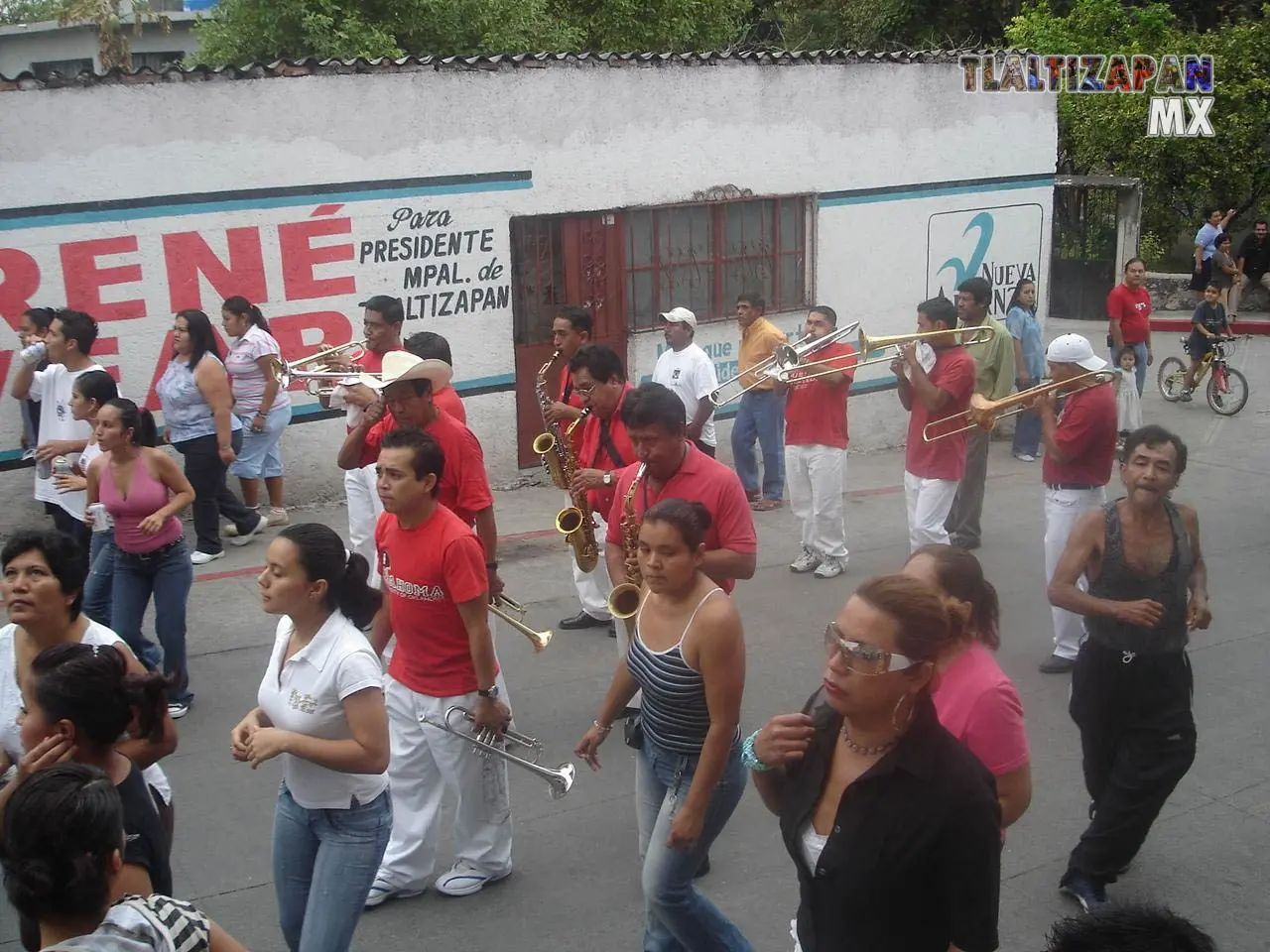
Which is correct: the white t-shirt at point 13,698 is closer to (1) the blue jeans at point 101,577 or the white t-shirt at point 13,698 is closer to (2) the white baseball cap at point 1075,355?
(1) the blue jeans at point 101,577

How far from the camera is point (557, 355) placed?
8375mm

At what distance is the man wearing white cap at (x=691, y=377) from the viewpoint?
30.8ft

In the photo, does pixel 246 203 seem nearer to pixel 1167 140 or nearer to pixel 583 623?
pixel 583 623

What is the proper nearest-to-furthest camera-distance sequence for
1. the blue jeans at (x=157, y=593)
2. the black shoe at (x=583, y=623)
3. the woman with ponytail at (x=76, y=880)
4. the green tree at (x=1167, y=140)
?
the woman with ponytail at (x=76, y=880) → the blue jeans at (x=157, y=593) → the black shoe at (x=583, y=623) → the green tree at (x=1167, y=140)

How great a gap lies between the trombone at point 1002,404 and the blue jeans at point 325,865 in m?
4.75

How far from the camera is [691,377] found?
31.1 ft

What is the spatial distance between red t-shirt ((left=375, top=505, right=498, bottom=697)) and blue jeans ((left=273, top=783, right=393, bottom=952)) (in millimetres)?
847

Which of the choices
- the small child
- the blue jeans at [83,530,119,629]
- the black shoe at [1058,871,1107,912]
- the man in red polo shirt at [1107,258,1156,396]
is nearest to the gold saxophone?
the blue jeans at [83,530,119,629]

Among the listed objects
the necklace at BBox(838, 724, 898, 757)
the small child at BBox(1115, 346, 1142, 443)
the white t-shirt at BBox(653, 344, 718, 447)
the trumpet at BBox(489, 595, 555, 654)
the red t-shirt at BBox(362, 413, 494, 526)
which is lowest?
the small child at BBox(1115, 346, 1142, 443)

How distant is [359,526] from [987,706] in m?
4.58

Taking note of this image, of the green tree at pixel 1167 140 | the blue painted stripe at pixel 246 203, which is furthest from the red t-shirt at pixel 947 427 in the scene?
the green tree at pixel 1167 140

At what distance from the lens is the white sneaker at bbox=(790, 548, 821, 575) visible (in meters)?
9.48

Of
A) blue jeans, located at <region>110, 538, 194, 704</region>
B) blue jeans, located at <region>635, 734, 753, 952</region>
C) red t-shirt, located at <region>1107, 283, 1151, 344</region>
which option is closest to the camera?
blue jeans, located at <region>635, 734, 753, 952</region>

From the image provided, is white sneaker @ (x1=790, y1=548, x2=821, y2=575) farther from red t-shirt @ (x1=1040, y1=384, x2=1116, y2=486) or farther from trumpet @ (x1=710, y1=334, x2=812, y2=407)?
red t-shirt @ (x1=1040, y1=384, x2=1116, y2=486)
